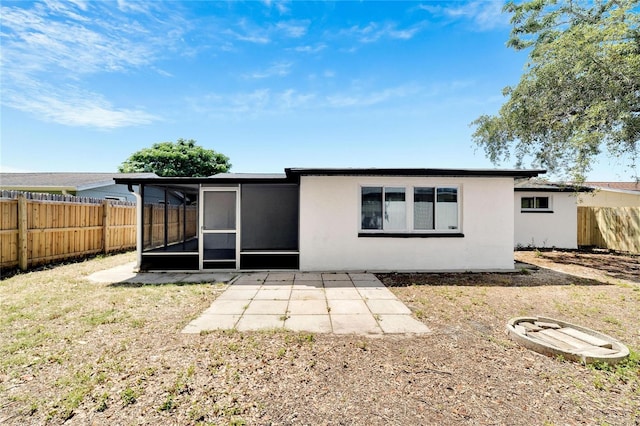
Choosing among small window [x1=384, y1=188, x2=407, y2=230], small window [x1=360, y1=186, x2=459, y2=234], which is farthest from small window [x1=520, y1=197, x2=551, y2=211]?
small window [x1=384, y1=188, x2=407, y2=230]

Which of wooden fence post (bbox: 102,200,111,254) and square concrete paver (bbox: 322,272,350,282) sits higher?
wooden fence post (bbox: 102,200,111,254)

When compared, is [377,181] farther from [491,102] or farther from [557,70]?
[491,102]

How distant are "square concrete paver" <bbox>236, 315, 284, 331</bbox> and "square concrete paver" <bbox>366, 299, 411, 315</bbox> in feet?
5.02

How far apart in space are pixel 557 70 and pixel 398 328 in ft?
35.5

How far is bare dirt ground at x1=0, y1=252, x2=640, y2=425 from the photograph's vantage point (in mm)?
2225

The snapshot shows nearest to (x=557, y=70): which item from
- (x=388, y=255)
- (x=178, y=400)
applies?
(x=388, y=255)

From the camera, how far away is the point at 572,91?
378 inches

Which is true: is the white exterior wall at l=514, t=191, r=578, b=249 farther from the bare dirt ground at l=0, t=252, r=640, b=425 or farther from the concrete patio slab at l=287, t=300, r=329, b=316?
the concrete patio slab at l=287, t=300, r=329, b=316

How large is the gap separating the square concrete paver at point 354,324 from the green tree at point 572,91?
9354 mm

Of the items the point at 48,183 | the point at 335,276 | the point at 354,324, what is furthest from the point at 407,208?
the point at 48,183

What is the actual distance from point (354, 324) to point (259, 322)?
1.37 m

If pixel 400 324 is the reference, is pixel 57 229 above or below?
above

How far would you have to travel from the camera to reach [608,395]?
97.4 inches

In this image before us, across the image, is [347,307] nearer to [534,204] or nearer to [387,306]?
[387,306]
